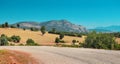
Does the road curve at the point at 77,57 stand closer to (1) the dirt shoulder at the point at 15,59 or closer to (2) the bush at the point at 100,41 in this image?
(1) the dirt shoulder at the point at 15,59

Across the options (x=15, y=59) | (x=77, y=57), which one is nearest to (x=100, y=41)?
(x=77, y=57)

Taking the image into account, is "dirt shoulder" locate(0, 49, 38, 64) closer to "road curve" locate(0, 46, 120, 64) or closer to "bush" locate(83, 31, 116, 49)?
"road curve" locate(0, 46, 120, 64)

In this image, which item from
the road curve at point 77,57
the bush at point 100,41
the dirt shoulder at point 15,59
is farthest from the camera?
the bush at point 100,41

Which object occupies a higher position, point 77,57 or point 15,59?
point 15,59

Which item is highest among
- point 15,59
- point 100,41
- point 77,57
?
point 100,41

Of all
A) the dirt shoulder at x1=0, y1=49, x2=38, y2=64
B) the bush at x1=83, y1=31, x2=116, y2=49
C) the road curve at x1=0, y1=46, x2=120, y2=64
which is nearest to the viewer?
the dirt shoulder at x1=0, y1=49, x2=38, y2=64

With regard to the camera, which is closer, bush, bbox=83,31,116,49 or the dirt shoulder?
the dirt shoulder

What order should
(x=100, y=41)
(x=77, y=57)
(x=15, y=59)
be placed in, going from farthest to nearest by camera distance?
1. (x=100, y=41)
2. (x=77, y=57)
3. (x=15, y=59)

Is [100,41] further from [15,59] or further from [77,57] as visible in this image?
[15,59]

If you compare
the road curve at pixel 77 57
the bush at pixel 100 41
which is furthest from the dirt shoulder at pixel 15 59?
the bush at pixel 100 41

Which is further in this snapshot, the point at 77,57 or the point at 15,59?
the point at 77,57

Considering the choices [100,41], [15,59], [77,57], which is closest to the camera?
[15,59]

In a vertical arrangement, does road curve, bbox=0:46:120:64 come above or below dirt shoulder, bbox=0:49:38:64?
below

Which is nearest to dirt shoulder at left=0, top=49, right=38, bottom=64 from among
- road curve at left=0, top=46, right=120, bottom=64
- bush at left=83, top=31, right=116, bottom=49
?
road curve at left=0, top=46, right=120, bottom=64
